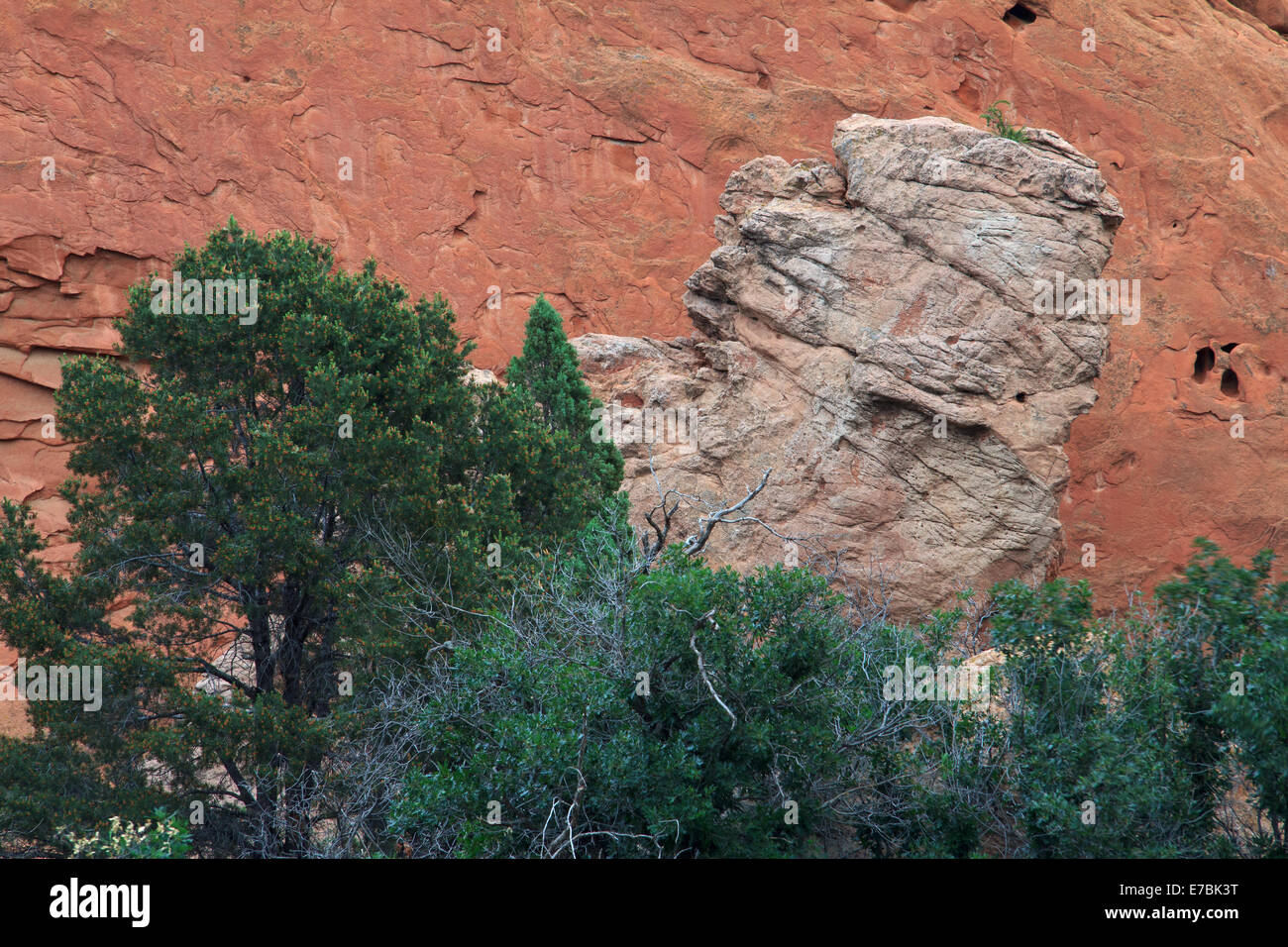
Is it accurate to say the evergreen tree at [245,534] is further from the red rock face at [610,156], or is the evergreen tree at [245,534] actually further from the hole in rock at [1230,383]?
the hole in rock at [1230,383]

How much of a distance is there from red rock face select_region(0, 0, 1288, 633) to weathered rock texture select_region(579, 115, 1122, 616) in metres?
7.47

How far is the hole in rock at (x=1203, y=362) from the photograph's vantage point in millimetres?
22328

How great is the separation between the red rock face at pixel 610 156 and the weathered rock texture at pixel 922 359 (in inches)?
294

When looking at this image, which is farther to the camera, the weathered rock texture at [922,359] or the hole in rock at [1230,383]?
the hole in rock at [1230,383]

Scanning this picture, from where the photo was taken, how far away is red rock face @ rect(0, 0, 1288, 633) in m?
21.5

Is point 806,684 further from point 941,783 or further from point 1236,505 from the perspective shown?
point 1236,505

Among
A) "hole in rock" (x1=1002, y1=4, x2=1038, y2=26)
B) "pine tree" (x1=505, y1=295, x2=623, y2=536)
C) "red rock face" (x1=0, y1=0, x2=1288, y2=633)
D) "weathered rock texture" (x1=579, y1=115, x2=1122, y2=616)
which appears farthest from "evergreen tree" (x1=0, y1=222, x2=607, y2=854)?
"hole in rock" (x1=1002, y1=4, x2=1038, y2=26)

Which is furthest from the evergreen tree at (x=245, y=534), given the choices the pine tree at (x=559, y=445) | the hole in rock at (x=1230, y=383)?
the hole in rock at (x=1230, y=383)

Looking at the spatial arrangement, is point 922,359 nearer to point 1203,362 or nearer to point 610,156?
point 610,156

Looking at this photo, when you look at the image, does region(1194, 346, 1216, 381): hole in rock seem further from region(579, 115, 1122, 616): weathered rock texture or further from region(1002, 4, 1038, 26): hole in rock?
region(579, 115, 1122, 616): weathered rock texture

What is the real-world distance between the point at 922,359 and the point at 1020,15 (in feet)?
45.8

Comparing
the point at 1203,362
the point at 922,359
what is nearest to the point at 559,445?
the point at 922,359
